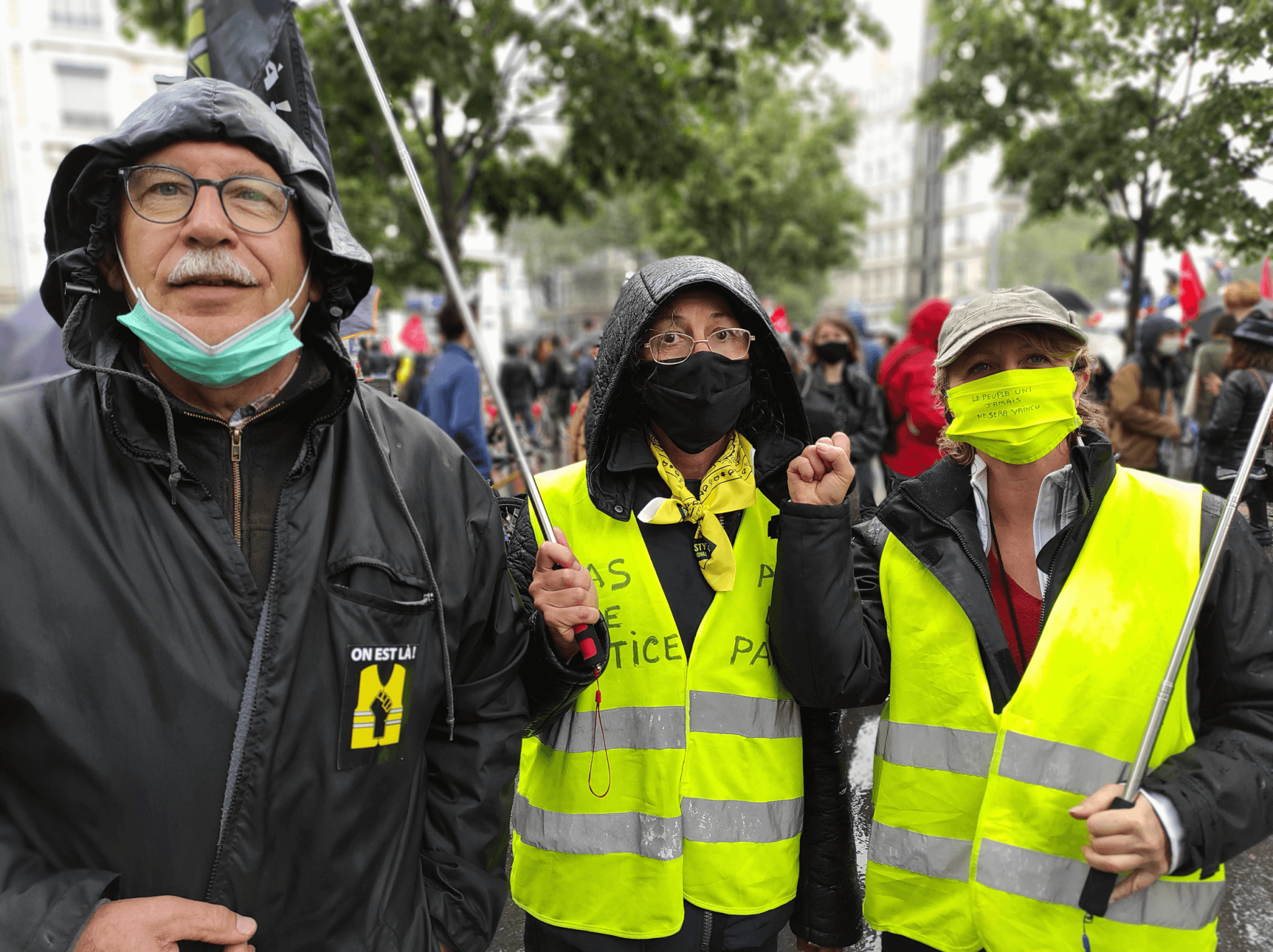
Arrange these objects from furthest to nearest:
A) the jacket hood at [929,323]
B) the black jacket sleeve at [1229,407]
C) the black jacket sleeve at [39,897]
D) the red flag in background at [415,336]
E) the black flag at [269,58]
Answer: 1. the red flag in background at [415,336]
2. the jacket hood at [929,323]
3. the black jacket sleeve at [1229,407]
4. the black flag at [269,58]
5. the black jacket sleeve at [39,897]

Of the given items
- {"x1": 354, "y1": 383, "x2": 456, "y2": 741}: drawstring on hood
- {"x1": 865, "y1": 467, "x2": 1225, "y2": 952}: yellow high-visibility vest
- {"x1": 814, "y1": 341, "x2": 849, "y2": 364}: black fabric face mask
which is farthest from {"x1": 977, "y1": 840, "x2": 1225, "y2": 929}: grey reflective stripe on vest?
{"x1": 814, "y1": 341, "x2": 849, "y2": 364}: black fabric face mask

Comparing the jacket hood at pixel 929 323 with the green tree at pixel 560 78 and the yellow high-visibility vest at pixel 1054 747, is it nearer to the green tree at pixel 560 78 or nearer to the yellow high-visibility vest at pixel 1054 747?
the green tree at pixel 560 78

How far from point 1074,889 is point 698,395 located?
3.96 ft

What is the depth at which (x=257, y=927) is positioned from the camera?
4.65 feet

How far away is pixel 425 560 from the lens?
1559mm

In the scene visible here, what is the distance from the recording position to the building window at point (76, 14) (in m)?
31.8

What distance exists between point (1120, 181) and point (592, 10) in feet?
16.3

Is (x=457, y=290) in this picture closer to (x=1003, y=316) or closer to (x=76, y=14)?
(x=1003, y=316)

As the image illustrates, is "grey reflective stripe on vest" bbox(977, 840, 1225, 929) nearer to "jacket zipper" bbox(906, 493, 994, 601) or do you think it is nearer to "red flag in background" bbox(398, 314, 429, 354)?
"jacket zipper" bbox(906, 493, 994, 601)

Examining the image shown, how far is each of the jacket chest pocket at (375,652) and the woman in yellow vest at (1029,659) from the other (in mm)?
751

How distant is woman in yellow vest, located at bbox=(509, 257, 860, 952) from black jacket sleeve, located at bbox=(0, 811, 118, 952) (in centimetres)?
80

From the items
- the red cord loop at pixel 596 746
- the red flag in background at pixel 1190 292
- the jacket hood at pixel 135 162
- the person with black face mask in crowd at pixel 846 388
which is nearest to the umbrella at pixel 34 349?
the person with black face mask in crowd at pixel 846 388

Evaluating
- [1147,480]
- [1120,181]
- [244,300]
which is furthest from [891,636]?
[1120,181]

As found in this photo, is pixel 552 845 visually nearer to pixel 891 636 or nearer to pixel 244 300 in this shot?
pixel 891 636
